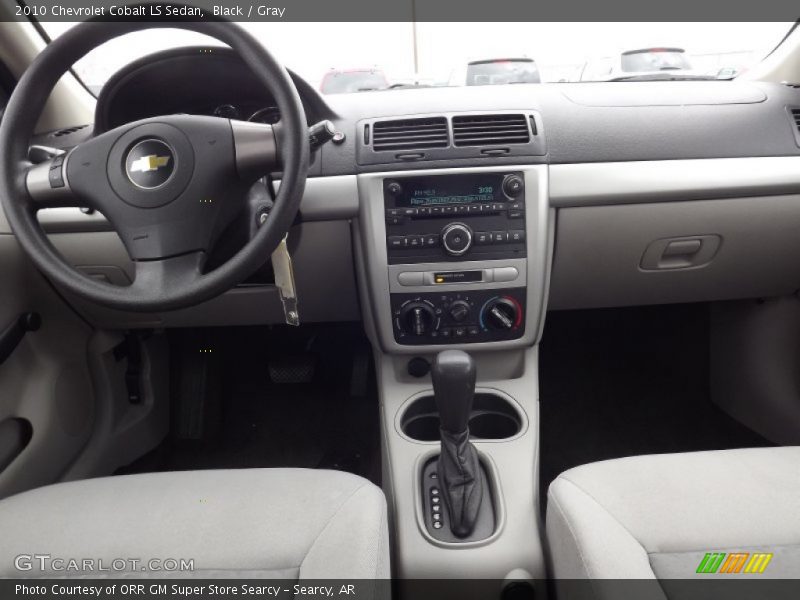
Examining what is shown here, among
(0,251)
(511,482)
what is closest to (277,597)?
(511,482)

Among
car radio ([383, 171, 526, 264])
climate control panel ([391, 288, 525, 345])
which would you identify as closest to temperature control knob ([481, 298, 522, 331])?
climate control panel ([391, 288, 525, 345])

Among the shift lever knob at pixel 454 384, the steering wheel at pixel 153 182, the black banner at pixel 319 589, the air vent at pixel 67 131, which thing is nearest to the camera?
the black banner at pixel 319 589

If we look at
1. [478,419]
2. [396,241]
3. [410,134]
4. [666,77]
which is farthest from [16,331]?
[666,77]

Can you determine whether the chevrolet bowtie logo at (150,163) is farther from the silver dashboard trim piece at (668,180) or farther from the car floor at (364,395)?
the car floor at (364,395)

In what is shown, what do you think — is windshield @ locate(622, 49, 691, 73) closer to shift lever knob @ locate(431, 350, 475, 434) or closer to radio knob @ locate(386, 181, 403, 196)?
radio knob @ locate(386, 181, 403, 196)

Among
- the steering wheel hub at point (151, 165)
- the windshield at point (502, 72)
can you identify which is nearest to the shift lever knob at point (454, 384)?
the steering wheel hub at point (151, 165)

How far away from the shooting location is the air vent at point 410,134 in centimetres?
120

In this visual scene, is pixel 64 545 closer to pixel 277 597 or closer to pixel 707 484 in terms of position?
pixel 277 597

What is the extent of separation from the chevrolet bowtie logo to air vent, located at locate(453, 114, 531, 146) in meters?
0.59

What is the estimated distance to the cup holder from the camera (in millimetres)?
1390

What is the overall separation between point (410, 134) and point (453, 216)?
204mm

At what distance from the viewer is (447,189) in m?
1.21

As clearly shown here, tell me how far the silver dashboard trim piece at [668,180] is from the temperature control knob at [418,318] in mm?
372

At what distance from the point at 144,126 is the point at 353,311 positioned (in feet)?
2.54
